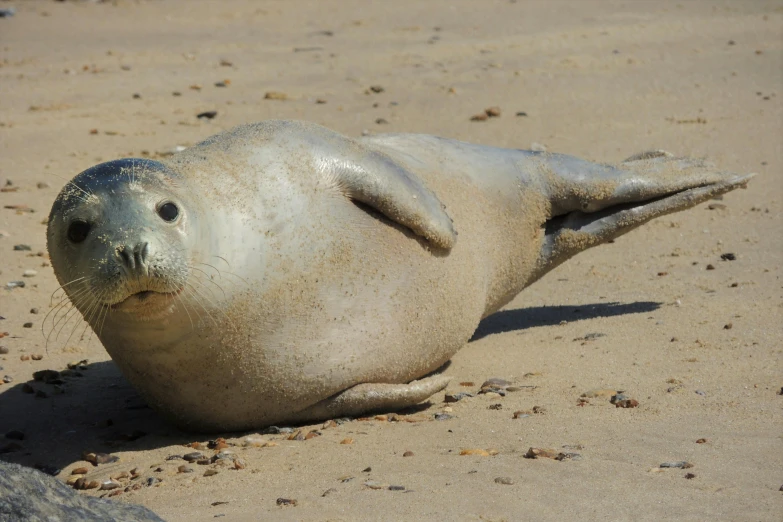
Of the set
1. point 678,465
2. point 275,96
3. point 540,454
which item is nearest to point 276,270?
point 540,454

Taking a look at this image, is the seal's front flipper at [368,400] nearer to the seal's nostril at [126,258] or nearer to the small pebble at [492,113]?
the seal's nostril at [126,258]

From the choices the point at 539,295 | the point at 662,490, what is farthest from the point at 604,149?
the point at 662,490

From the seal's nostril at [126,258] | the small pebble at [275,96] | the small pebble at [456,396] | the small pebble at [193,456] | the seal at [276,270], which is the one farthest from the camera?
the small pebble at [275,96]

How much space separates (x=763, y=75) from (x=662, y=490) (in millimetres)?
7441

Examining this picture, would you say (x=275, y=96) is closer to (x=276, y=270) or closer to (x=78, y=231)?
(x=276, y=270)

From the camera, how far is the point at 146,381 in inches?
179

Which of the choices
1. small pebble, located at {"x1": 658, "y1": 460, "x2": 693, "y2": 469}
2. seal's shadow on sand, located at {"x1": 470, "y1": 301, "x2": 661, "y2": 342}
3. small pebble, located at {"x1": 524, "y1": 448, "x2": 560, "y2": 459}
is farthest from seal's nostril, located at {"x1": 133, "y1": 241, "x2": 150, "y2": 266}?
seal's shadow on sand, located at {"x1": 470, "y1": 301, "x2": 661, "y2": 342}

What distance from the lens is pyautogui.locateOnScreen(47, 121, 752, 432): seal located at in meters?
4.01

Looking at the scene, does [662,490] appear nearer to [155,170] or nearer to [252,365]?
[252,365]

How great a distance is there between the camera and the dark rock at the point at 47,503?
288 centimetres

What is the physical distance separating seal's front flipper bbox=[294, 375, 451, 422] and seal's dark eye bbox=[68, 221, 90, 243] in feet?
3.84

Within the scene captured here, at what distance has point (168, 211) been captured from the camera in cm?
406

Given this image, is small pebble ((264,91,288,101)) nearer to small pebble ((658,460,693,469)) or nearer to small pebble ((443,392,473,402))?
small pebble ((443,392,473,402))

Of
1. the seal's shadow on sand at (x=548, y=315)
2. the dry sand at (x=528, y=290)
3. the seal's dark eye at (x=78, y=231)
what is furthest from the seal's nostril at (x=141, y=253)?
the seal's shadow on sand at (x=548, y=315)
